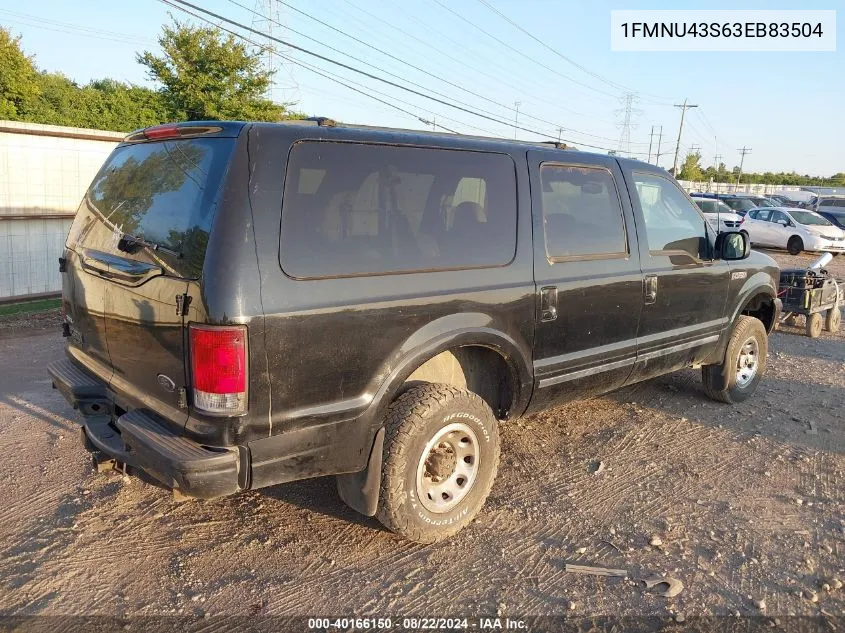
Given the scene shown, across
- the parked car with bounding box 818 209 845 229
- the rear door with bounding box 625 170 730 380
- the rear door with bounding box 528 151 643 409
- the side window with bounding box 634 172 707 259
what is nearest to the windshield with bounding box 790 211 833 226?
the parked car with bounding box 818 209 845 229

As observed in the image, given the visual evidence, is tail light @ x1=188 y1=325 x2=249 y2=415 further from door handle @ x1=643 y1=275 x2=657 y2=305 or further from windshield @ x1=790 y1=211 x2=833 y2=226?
windshield @ x1=790 y1=211 x2=833 y2=226

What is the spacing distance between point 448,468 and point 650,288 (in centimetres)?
198

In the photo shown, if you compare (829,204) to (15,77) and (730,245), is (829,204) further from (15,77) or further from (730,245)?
(15,77)

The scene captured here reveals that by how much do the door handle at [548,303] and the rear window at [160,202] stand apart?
189cm

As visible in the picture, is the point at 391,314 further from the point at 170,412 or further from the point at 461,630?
the point at 461,630

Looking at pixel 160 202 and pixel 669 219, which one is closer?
pixel 160 202

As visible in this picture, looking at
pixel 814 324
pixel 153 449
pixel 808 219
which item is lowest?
pixel 814 324

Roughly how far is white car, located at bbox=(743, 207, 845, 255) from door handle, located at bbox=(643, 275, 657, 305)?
18.7 meters

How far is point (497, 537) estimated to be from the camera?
3490 mm

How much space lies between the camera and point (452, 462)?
3.45 metres

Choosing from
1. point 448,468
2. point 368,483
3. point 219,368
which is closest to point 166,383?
point 219,368

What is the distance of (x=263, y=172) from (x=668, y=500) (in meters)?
2.98

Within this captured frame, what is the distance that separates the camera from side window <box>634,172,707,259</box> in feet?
15.0

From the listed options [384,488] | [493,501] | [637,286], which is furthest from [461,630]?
[637,286]
